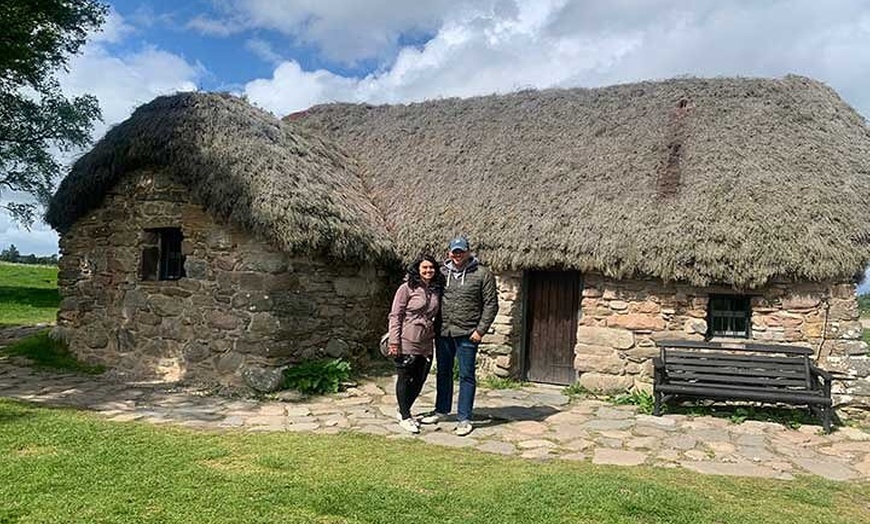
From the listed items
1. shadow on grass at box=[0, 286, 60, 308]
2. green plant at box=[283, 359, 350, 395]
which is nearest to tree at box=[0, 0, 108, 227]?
shadow on grass at box=[0, 286, 60, 308]

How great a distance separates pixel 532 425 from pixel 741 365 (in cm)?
271

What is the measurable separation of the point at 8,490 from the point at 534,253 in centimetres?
687

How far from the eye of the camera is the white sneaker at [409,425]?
6.95 metres

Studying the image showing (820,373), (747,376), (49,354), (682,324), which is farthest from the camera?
(49,354)

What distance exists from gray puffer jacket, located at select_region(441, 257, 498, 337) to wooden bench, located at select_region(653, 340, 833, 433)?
2.52 metres

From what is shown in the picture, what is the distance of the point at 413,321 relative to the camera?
277 inches

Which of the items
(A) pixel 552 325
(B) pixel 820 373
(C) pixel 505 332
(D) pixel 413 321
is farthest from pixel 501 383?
(B) pixel 820 373

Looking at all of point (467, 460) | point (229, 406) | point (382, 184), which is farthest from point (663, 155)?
point (229, 406)

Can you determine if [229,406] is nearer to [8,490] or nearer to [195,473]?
[195,473]

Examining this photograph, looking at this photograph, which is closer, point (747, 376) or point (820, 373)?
point (820, 373)

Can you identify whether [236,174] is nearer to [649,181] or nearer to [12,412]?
[12,412]

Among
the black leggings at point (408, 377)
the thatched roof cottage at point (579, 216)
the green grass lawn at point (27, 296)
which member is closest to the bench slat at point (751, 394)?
the thatched roof cottage at point (579, 216)

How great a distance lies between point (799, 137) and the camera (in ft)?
32.1

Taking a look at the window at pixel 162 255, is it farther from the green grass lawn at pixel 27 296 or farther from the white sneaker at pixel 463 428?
the green grass lawn at pixel 27 296
